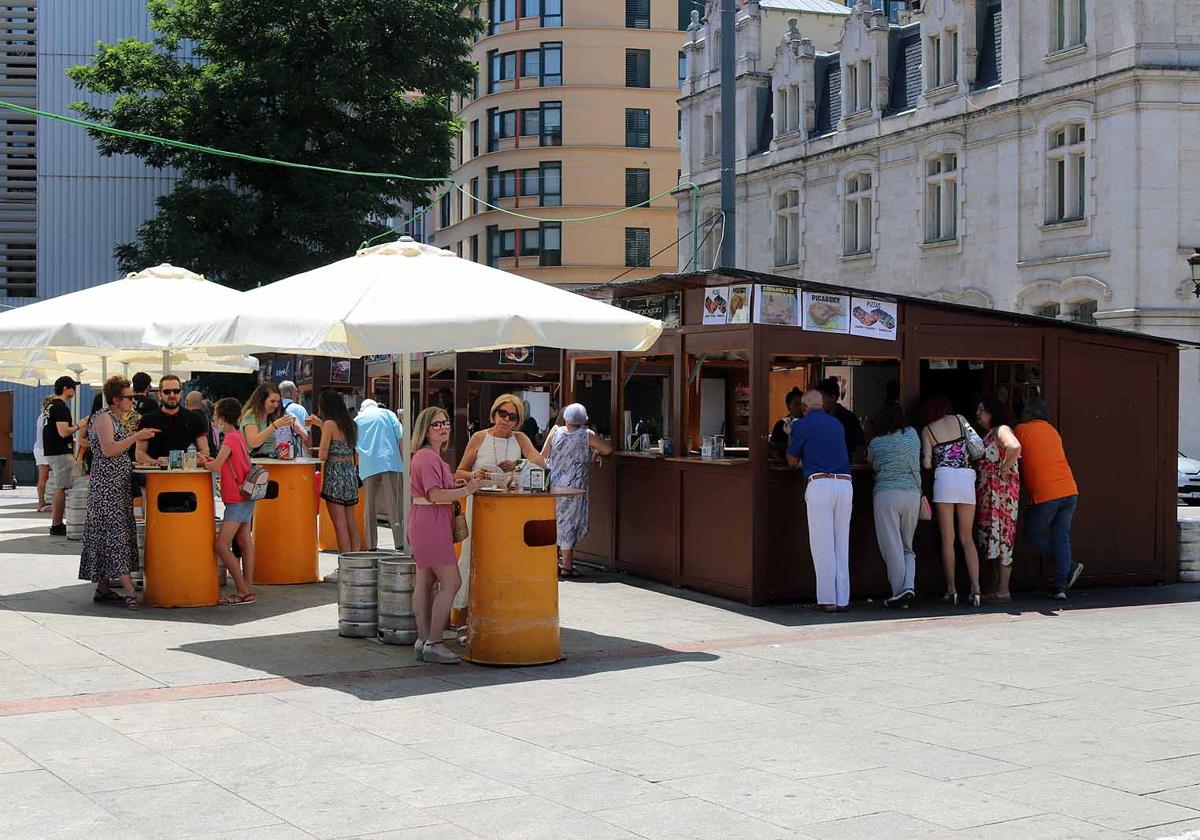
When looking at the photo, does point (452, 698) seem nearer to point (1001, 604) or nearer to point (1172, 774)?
point (1172, 774)

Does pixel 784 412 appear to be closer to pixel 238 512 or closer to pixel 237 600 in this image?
pixel 238 512

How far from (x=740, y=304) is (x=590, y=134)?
5326 centimetres

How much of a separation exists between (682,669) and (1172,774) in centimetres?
365

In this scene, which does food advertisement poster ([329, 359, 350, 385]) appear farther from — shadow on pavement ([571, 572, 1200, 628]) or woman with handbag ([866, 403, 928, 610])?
woman with handbag ([866, 403, 928, 610])

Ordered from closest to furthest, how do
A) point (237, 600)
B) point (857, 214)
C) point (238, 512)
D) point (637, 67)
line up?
1. point (238, 512)
2. point (237, 600)
3. point (857, 214)
4. point (637, 67)

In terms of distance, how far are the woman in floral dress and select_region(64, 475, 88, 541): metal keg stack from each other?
1028 cm

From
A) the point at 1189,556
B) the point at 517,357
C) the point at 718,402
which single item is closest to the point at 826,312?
the point at 718,402

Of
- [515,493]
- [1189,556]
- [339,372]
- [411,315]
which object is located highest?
[339,372]

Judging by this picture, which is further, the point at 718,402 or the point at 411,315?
the point at 718,402

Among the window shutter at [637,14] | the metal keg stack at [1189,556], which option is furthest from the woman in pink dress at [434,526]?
the window shutter at [637,14]

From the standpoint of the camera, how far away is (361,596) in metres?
11.2

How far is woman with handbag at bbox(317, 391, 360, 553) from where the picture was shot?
555 inches

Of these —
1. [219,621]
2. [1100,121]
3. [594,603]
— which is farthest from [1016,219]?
[219,621]

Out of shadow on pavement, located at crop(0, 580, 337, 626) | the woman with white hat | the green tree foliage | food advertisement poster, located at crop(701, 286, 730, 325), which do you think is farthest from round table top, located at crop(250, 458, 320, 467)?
the green tree foliage
